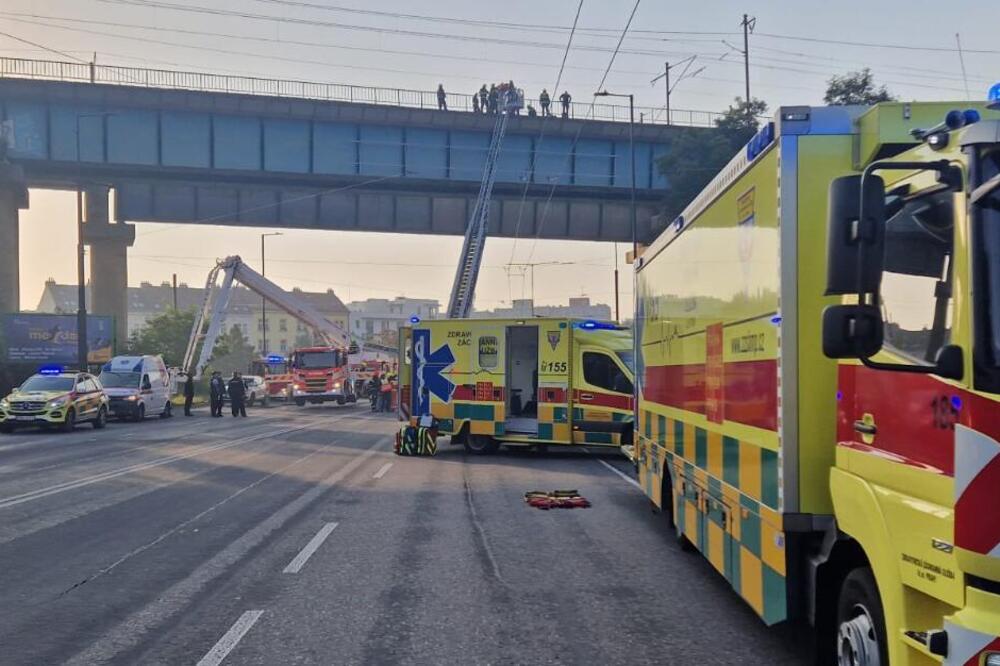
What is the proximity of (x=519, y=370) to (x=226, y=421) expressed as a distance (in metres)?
15.4

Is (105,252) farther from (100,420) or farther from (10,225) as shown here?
(100,420)

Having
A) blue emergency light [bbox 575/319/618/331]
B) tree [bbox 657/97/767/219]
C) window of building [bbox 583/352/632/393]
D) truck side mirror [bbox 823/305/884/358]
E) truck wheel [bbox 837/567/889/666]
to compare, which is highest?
tree [bbox 657/97/767/219]

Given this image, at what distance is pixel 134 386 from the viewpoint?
33.9 metres

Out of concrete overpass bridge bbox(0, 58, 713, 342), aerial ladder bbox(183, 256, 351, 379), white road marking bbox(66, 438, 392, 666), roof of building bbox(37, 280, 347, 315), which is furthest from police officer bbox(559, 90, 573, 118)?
roof of building bbox(37, 280, 347, 315)

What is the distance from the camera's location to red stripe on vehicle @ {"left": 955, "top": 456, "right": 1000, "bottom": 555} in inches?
127

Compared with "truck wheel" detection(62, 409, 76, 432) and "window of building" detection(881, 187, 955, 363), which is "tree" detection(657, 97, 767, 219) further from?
"window of building" detection(881, 187, 955, 363)

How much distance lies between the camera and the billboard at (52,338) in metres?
46.6

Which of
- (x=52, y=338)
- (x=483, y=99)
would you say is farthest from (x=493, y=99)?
(x=52, y=338)

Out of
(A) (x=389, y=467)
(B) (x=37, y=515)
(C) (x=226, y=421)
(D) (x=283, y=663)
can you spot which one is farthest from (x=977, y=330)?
(C) (x=226, y=421)

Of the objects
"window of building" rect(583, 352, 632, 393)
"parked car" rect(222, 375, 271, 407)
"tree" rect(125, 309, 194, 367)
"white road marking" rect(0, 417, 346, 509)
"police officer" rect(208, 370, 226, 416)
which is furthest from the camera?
"tree" rect(125, 309, 194, 367)

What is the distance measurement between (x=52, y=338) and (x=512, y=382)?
34.3m

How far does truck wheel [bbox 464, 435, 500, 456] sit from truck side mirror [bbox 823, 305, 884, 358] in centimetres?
1758

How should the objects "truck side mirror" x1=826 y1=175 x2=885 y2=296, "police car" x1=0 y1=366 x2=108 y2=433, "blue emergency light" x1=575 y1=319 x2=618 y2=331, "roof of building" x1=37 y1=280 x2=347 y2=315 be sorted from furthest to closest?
"roof of building" x1=37 y1=280 x2=347 y2=315 < "police car" x1=0 y1=366 x2=108 y2=433 < "blue emergency light" x1=575 y1=319 x2=618 y2=331 < "truck side mirror" x1=826 y1=175 x2=885 y2=296

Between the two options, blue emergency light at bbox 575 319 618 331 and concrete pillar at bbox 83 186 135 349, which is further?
concrete pillar at bbox 83 186 135 349
